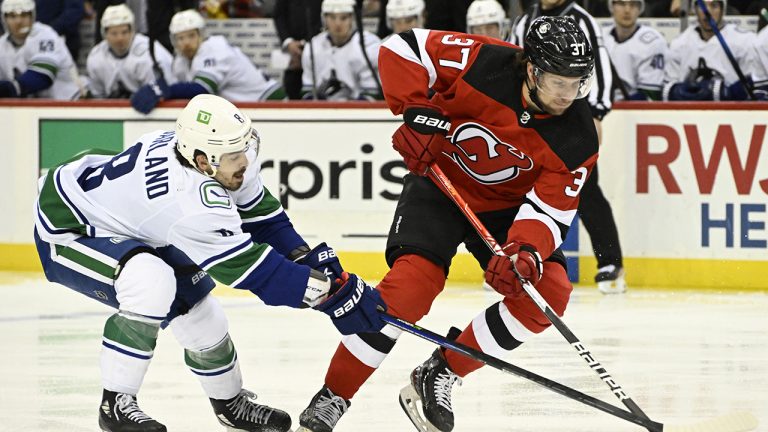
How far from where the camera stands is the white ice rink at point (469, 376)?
418 centimetres

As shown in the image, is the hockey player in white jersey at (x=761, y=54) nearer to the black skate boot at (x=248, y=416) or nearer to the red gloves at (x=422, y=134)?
the red gloves at (x=422, y=134)

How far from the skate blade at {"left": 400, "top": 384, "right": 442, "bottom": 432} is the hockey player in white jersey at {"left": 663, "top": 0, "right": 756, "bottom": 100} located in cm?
398

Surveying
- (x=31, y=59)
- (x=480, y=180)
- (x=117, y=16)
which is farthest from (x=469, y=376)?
(x=31, y=59)

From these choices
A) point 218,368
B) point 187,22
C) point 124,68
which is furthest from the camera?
point 124,68

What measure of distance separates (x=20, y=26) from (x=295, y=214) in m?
2.50

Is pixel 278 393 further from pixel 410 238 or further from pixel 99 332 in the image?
pixel 99 332

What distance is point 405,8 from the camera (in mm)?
8219

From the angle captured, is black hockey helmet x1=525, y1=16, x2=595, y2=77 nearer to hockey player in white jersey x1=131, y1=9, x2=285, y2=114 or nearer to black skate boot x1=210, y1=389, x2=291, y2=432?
black skate boot x1=210, y1=389, x2=291, y2=432

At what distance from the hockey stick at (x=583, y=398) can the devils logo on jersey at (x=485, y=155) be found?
0.51m

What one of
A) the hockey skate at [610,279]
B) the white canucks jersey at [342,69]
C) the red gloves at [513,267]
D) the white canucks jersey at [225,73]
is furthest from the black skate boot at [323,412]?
the white canucks jersey at [225,73]

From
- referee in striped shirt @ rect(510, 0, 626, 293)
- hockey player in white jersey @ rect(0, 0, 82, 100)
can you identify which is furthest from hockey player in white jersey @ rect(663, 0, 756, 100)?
hockey player in white jersey @ rect(0, 0, 82, 100)

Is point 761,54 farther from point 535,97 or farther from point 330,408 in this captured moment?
point 330,408

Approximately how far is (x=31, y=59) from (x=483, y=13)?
285 cm

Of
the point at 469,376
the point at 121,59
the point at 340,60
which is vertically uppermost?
the point at 340,60
